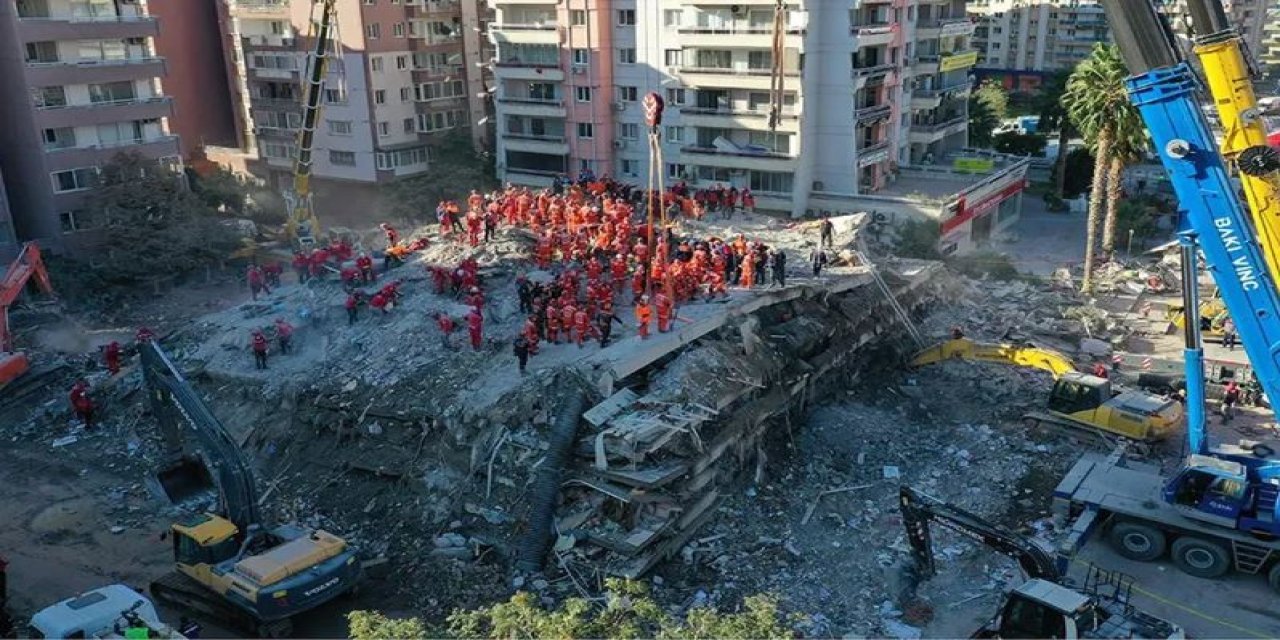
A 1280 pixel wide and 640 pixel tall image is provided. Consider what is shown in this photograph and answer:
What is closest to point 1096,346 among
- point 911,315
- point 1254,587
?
point 911,315

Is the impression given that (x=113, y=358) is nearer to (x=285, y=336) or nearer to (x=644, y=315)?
(x=285, y=336)

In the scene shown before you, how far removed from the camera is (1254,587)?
2084cm

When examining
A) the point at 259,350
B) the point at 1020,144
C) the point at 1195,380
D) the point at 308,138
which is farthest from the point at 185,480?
the point at 1020,144

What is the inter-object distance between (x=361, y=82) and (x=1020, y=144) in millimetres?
44216

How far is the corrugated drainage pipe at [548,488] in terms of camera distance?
71.4 feet

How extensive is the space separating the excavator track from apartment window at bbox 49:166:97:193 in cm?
3032

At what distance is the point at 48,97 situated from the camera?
44438mm

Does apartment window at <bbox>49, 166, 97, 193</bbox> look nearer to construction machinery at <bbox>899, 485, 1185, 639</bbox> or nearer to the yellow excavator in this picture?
the yellow excavator

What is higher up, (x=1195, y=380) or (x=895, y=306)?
(x=1195, y=380)

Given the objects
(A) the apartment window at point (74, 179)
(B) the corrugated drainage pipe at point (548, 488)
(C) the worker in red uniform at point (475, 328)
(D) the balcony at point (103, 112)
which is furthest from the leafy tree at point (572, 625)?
(D) the balcony at point (103, 112)

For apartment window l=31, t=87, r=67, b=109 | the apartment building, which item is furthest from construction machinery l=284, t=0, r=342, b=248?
apartment window l=31, t=87, r=67, b=109

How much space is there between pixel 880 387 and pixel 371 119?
116 feet

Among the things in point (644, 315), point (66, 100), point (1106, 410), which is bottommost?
point (1106, 410)

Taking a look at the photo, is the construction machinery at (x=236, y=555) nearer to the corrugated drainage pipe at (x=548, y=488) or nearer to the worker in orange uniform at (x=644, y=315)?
the corrugated drainage pipe at (x=548, y=488)
